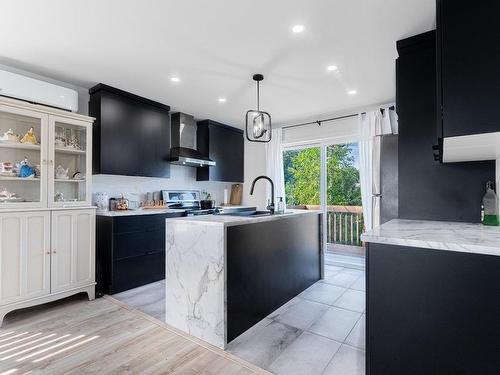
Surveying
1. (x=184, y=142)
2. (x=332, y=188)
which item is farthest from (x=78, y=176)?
(x=332, y=188)

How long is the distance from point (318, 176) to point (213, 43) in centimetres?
294

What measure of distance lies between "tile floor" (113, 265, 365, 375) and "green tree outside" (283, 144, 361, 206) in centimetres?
164

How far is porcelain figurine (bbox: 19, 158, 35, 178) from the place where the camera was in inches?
103

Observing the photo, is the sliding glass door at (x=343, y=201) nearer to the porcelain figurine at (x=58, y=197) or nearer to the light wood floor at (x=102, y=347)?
the light wood floor at (x=102, y=347)

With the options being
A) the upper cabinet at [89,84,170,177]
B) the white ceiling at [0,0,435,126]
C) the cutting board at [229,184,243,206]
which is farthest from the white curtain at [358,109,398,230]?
the upper cabinet at [89,84,170,177]

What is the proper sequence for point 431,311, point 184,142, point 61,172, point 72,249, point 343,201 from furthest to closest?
point 343,201
point 184,142
point 61,172
point 72,249
point 431,311

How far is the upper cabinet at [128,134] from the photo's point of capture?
3.21 m

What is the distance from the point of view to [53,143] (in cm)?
272

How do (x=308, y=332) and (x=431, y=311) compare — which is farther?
(x=308, y=332)

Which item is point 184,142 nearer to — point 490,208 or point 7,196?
point 7,196

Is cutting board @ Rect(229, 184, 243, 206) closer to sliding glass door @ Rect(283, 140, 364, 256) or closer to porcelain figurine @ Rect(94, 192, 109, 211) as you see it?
sliding glass door @ Rect(283, 140, 364, 256)

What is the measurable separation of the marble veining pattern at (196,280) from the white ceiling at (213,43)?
158cm

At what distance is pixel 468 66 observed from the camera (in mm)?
1185

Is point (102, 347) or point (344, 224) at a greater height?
point (344, 224)
